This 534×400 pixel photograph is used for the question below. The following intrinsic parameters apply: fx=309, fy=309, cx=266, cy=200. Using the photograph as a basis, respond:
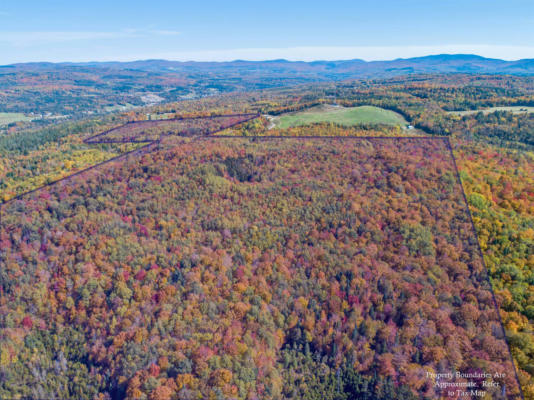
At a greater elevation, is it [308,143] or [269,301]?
[308,143]

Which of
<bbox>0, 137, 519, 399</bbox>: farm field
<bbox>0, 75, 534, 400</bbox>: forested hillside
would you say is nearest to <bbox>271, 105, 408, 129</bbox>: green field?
<bbox>0, 75, 534, 400</bbox>: forested hillside

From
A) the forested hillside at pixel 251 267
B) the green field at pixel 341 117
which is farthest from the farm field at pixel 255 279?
the green field at pixel 341 117

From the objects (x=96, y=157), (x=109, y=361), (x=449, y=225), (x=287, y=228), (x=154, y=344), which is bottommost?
(x=109, y=361)

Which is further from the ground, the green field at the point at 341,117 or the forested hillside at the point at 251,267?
the green field at the point at 341,117

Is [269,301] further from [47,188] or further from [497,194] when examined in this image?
[47,188]

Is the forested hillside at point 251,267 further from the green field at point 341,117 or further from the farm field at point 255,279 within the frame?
the green field at point 341,117

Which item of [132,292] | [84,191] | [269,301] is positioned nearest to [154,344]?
[132,292]
